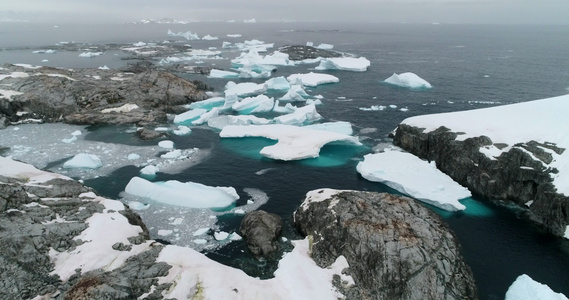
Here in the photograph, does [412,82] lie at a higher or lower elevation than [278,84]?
higher

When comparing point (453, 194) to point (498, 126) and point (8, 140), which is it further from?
point (8, 140)

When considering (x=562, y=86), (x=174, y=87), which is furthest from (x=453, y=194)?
(x=562, y=86)

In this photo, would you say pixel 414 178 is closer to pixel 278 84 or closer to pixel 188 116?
pixel 188 116

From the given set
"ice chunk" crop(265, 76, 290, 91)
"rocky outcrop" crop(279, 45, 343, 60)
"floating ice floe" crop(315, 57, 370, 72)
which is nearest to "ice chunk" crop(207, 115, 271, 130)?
"ice chunk" crop(265, 76, 290, 91)

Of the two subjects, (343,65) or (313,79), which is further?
(343,65)

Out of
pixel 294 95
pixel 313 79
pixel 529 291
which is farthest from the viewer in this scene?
pixel 313 79

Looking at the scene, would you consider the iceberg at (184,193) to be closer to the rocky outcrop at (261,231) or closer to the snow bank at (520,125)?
the rocky outcrop at (261,231)

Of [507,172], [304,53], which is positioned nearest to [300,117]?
[507,172]

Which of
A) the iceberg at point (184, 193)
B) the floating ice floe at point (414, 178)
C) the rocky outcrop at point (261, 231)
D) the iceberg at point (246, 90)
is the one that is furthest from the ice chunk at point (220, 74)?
the rocky outcrop at point (261, 231)
